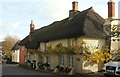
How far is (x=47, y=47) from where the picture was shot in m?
22.5

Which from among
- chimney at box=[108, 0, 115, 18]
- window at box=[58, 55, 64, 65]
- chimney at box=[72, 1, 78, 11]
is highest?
chimney at box=[72, 1, 78, 11]

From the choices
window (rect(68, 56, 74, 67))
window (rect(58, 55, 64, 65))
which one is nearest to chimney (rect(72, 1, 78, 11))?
window (rect(58, 55, 64, 65))

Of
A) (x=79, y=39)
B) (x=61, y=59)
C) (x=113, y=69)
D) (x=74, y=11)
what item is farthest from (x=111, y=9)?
(x=61, y=59)

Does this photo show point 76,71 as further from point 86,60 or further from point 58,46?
point 58,46

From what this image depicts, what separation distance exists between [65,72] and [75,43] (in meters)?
3.75

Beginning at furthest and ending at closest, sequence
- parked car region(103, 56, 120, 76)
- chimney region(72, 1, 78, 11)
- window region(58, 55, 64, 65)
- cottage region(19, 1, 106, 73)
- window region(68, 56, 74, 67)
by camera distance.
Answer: chimney region(72, 1, 78, 11)
window region(58, 55, 64, 65)
window region(68, 56, 74, 67)
cottage region(19, 1, 106, 73)
parked car region(103, 56, 120, 76)

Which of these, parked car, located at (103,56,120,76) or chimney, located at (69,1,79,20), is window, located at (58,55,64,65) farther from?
parked car, located at (103,56,120,76)

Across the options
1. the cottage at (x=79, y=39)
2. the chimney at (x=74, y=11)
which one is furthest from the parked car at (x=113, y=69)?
the chimney at (x=74, y=11)

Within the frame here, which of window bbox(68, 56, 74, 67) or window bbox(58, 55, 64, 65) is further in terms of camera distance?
window bbox(58, 55, 64, 65)

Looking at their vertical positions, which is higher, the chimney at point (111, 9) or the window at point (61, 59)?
the chimney at point (111, 9)

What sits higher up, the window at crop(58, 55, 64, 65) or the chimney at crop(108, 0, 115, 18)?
the chimney at crop(108, 0, 115, 18)

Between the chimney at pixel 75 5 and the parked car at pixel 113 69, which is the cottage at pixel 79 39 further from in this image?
the parked car at pixel 113 69

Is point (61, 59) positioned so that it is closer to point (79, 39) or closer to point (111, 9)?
point (79, 39)

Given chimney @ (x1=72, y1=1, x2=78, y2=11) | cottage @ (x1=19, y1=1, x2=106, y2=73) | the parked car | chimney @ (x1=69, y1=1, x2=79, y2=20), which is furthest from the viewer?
chimney @ (x1=72, y1=1, x2=78, y2=11)
